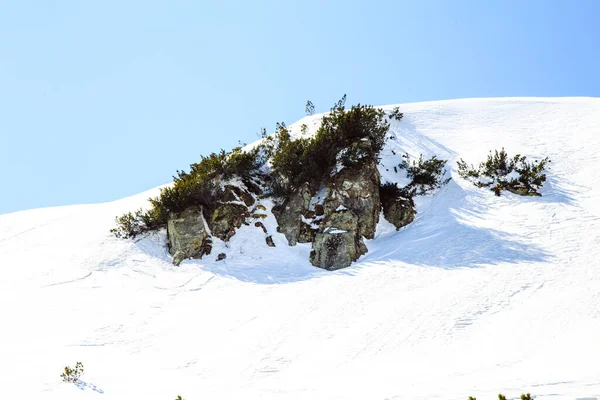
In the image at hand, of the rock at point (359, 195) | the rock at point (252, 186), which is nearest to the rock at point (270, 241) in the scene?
the rock at point (359, 195)

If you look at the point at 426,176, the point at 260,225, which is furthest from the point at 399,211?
the point at 260,225

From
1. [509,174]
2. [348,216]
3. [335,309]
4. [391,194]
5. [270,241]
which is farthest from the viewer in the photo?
[509,174]

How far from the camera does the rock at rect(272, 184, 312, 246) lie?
11516mm

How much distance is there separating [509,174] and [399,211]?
406 centimetres

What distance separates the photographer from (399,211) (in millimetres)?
11875

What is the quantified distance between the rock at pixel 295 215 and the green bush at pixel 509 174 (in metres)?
5.86

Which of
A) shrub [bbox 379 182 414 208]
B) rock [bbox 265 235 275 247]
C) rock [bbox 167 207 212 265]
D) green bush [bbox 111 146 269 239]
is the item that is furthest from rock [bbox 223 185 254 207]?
shrub [bbox 379 182 414 208]

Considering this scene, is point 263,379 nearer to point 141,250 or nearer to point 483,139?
point 141,250

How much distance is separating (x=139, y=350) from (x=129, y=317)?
135cm

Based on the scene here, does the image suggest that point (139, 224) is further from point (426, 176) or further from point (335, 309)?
point (426, 176)

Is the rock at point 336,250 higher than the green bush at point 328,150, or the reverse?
the green bush at point 328,150

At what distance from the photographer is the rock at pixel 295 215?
1152 cm

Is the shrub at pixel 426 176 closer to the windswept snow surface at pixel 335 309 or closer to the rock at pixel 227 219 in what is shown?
the windswept snow surface at pixel 335 309

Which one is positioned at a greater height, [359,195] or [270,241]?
[359,195]
